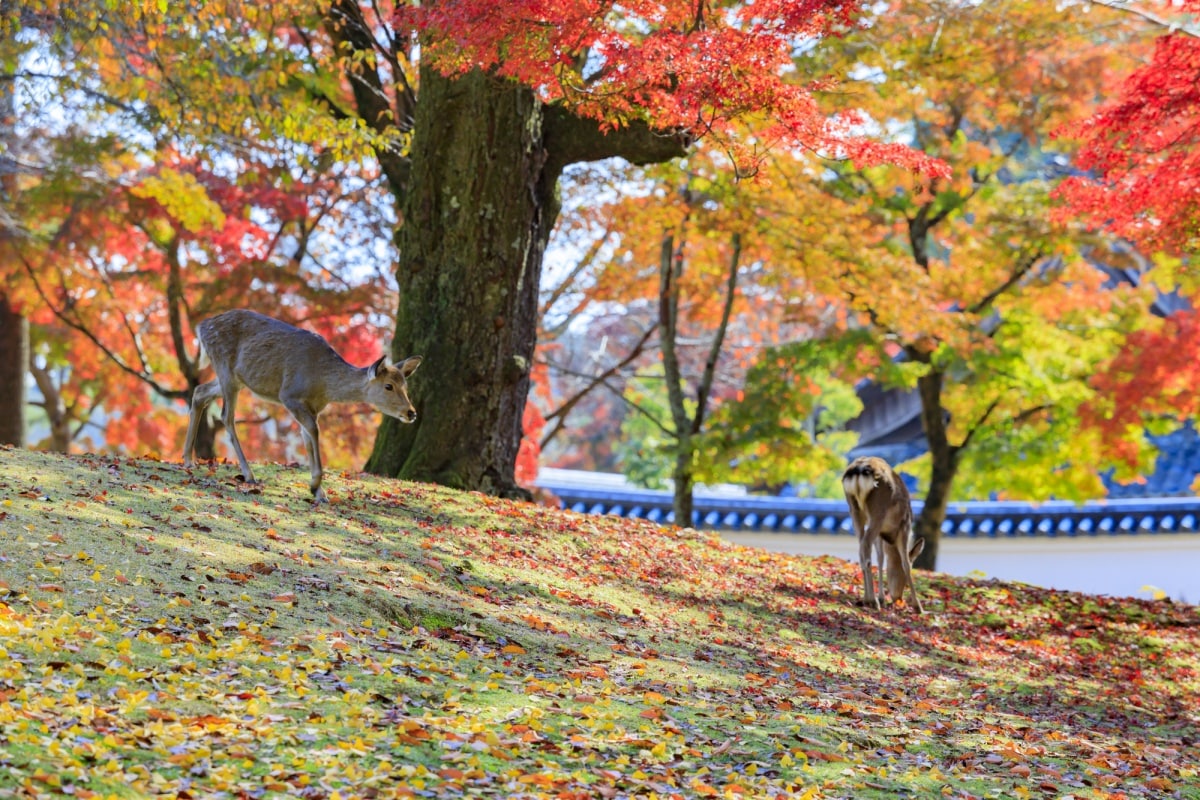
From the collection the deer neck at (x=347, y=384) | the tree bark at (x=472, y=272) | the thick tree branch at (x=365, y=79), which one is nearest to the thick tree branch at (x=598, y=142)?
the tree bark at (x=472, y=272)

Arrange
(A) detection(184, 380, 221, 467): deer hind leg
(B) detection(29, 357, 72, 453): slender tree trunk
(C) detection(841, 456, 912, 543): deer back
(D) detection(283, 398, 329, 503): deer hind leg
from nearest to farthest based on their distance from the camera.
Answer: (D) detection(283, 398, 329, 503): deer hind leg < (A) detection(184, 380, 221, 467): deer hind leg < (C) detection(841, 456, 912, 543): deer back < (B) detection(29, 357, 72, 453): slender tree trunk

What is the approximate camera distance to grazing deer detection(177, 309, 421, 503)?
9.88m

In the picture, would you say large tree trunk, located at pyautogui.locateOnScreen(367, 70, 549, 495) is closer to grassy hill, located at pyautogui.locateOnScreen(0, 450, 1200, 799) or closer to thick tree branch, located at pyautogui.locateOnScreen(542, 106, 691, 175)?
thick tree branch, located at pyautogui.locateOnScreen(542, 106, 691, 175)

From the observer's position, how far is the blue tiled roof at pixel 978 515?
21.9 meters

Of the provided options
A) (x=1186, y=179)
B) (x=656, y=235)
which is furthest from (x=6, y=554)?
(x=656, y=235)

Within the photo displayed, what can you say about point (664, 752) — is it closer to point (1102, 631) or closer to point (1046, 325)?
point (1102, 631)

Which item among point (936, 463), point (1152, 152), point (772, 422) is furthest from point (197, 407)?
point (936, 463)

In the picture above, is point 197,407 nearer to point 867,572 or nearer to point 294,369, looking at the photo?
point 294,369

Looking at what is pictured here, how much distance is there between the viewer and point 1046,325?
19.5 metres

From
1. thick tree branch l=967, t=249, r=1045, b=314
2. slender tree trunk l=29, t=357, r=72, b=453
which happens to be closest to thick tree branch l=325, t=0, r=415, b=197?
thick tree branch l=967, t=249, r=1045, b=314

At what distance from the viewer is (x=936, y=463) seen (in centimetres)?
2002

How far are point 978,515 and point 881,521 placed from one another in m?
11.3

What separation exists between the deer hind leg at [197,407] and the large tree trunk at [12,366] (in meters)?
9.92

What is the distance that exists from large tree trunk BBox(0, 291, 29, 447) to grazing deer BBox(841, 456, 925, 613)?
13.0 m
